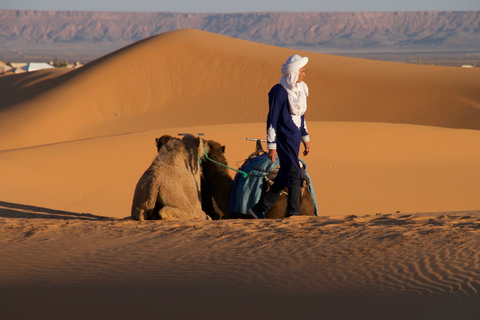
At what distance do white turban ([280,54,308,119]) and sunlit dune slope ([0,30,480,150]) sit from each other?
17.1 m

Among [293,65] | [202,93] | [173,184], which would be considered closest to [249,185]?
[173,184]

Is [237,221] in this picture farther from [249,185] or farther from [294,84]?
[294,84]

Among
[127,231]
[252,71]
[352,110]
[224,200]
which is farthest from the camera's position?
[252,71]

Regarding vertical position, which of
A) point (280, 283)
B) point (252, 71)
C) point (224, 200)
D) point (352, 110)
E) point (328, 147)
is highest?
point (252, 71)

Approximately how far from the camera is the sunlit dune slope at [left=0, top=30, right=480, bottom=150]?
23.9 metres

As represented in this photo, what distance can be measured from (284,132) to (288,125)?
0.09 m

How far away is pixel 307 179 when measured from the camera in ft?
22.0

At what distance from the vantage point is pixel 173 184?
6109mm

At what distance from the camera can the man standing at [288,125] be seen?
6.04m

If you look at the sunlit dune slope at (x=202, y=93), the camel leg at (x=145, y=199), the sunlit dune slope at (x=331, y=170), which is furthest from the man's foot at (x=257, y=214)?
the sunlit dune slope at (x=202, y=93)

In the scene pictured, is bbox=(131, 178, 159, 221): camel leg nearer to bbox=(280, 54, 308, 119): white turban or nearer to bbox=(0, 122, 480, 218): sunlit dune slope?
bbox=(280, 54, 308, 119): white turban

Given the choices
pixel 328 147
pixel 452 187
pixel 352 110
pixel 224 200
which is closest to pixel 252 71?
pixel 352 110

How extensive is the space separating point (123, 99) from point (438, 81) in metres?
15.2

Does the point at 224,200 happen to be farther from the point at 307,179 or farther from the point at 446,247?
the point at 446,247
